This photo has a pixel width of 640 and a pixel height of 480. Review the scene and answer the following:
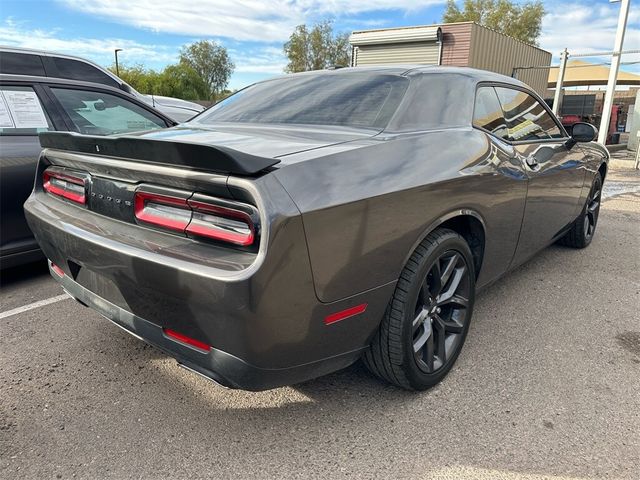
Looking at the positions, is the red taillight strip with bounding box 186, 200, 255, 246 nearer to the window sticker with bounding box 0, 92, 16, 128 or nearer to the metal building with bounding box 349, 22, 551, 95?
the window sticker with bounding box 0, 92, 16, 128

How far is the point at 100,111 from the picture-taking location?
4.17 meters

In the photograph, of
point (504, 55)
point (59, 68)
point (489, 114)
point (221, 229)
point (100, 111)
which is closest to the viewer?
point (221, 229)

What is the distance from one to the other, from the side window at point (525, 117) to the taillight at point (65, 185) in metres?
2.46

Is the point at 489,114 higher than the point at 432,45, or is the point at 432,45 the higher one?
the point at 432,45

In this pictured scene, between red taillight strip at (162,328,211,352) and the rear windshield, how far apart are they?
1227mm

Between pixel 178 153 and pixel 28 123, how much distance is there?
2.72 metres

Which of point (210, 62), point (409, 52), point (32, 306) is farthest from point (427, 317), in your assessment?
point (210, 62)

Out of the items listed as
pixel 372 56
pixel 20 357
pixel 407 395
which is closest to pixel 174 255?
pixel 407 395

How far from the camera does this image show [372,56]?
57.4ft

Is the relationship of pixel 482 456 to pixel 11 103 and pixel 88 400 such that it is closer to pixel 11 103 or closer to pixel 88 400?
pixel 88 400

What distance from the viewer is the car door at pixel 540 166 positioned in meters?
3.04

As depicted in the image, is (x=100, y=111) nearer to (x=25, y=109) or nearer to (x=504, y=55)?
(x=25, y=109)

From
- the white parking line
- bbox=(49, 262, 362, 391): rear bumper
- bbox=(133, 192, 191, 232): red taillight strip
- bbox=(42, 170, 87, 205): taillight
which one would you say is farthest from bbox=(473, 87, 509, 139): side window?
the white parking line

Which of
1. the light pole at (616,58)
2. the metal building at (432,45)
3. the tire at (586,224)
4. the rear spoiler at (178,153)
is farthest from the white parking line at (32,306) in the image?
the metal building at (432,45)
